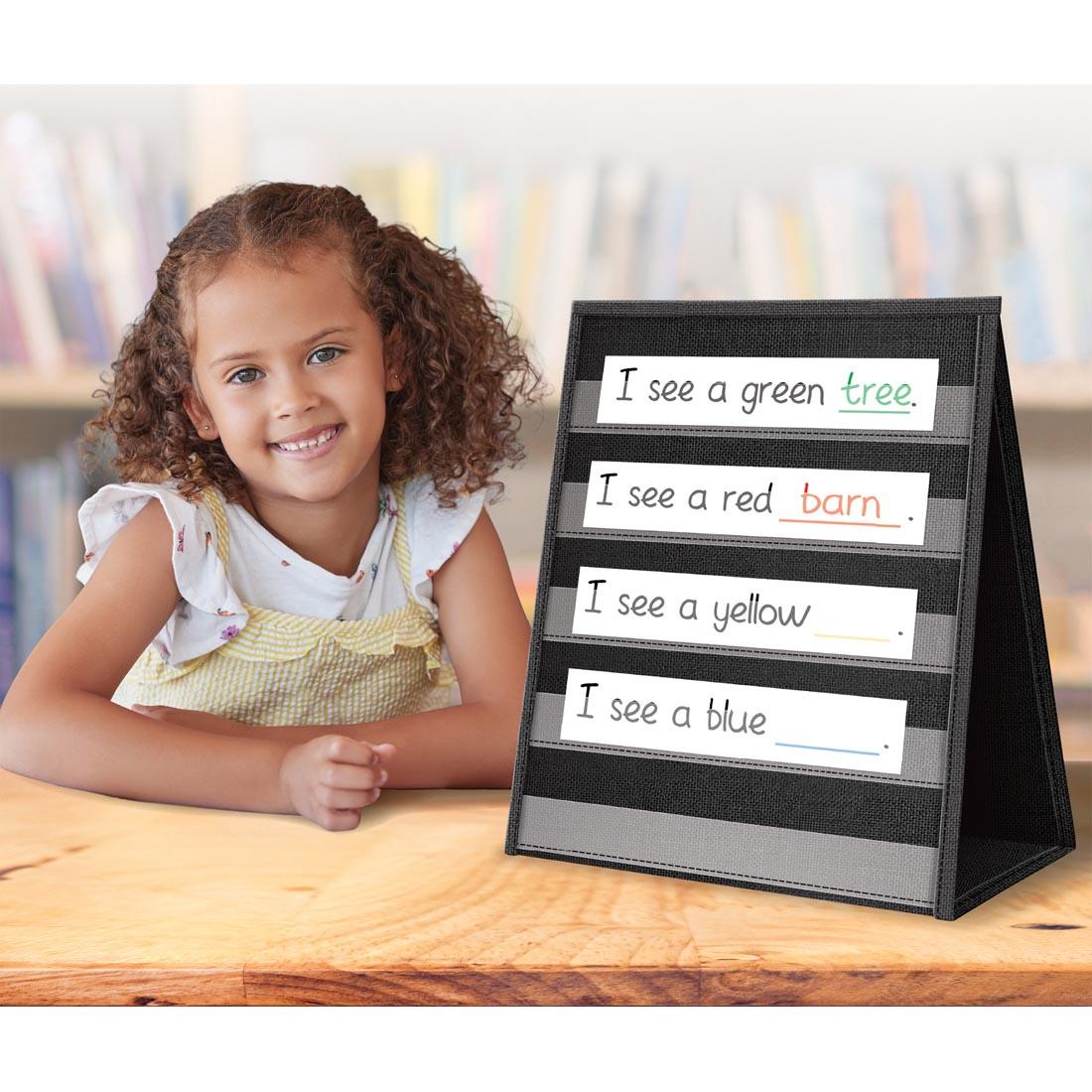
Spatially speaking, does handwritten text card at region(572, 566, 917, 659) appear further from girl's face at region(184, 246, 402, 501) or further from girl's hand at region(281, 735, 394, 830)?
girl's face at region(184, 246, 402, 501)

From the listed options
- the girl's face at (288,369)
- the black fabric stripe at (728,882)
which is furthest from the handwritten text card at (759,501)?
the girl's face at (288,369)

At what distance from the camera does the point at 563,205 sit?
8.96 feet

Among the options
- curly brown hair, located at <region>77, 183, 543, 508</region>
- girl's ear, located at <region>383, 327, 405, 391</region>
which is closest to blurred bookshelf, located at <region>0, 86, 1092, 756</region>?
curly brown hair, located at <region>77, 183, 543, 508</region>

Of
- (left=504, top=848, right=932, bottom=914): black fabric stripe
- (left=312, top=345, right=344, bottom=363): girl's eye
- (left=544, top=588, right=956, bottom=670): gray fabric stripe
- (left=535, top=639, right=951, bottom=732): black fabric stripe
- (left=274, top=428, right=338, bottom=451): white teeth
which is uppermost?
(left=312, top=345, right=344, bottom=363): girl's eye

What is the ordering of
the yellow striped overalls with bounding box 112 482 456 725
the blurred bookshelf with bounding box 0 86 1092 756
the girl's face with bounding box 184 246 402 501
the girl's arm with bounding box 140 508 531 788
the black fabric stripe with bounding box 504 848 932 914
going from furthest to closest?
the blurred bookshelf with bounding box 0 86 1092 756 < the yellow striped overalls with bounding box 112 482 456 725 < the girl's face with bounding box 184 246 402 501 < the girl's arm with bounding box 140 508 531 788 < the black fabric stripe with bounding box 504 848 932 914

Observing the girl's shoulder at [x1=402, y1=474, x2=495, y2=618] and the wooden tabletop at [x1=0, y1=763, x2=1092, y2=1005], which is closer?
the wooden tabletop at [x1=0, y1=763, x2=1092, y2=1005]

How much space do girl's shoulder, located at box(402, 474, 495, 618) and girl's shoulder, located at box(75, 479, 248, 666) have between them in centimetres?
20

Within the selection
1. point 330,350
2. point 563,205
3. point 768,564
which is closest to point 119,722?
point 330,350

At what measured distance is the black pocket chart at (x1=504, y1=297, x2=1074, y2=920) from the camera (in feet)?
2.82

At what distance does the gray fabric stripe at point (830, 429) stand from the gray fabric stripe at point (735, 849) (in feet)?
0.86

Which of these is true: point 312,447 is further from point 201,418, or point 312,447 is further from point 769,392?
point 769,392

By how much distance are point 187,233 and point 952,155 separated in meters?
1.74

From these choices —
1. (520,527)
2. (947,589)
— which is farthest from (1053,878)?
(520,527)

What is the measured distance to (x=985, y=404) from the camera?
874 millimetres
